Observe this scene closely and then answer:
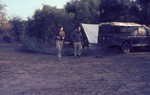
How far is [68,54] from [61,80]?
38.2 ft

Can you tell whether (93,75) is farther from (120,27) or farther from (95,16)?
(95,16)

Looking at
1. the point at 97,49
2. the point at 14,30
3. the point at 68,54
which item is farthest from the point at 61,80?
the point at 14,30

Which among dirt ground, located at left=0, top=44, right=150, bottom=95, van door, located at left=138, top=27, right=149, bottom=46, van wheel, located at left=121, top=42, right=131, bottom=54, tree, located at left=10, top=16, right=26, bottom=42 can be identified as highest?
tree, located at left=10, top=16, right=26, bottom=42

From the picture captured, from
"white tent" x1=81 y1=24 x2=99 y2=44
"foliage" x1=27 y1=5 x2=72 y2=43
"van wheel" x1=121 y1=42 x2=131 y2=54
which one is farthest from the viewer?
"foliage" x1=27 y1=5 x2=72 y2=43

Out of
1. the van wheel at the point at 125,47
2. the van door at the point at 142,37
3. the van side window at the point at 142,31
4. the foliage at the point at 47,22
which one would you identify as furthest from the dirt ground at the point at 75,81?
the foliage at the point at 47,22

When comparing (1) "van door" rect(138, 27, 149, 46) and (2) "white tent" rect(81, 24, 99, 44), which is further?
(2) "white tent" rect(81, 24, 99, 44)

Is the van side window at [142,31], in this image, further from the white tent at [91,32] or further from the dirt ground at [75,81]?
the dirt ground at [75,81]

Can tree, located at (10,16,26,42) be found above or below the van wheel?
above

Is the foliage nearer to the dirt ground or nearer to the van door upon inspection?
the van door

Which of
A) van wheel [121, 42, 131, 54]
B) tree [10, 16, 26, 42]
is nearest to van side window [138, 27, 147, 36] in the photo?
van wheel [121, 42, 131, 54]

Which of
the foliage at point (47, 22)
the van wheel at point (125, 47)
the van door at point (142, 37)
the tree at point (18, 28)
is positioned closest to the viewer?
the van wheel at point (125, 47)

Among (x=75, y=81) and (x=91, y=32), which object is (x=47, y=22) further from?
(x=75, y=81)

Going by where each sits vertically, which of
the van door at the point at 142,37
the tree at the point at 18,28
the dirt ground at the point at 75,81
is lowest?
the dirt ground at the point at 75,81

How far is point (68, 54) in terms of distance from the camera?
2434 cm
